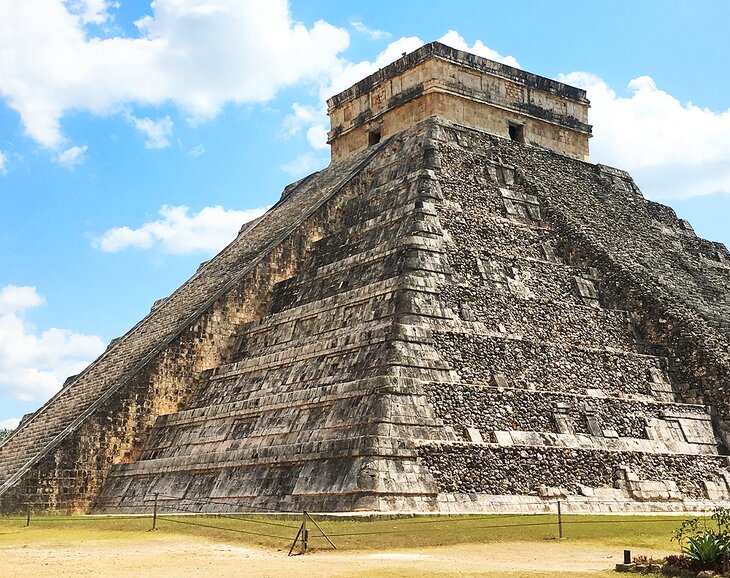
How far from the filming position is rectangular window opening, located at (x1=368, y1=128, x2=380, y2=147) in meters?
26.3

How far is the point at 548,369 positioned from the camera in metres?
17.6

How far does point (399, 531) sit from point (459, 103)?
562 inches

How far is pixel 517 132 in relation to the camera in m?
25.7

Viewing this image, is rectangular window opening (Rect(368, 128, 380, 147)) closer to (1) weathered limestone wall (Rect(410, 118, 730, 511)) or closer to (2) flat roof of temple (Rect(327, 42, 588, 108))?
(2) flat roof of temple (Rect(327, 42, 588, 108))

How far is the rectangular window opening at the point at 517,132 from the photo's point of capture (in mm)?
25625

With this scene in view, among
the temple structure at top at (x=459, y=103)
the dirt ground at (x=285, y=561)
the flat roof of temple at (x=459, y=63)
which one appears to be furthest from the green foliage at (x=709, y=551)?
the flat roof of temple at (x=459, y=63)

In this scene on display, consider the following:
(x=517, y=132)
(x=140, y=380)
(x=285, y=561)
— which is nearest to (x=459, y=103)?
(x=517, y=132)

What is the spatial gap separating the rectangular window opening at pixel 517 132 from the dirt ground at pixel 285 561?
14944 mm

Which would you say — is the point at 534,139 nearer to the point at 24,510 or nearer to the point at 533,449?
the point at 533,449

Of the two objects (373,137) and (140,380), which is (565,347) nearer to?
(140,380)

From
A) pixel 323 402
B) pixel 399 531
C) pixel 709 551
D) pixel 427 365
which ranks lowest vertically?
pixel 709 551

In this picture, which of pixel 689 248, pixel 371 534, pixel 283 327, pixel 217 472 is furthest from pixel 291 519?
pixel 689 248

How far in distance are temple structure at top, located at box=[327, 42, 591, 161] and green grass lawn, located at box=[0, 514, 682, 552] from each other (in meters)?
12.7

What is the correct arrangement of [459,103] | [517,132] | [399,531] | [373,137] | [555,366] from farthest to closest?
[373,137] < [517,132] < [459,103] < [555,366] < [399,531]
